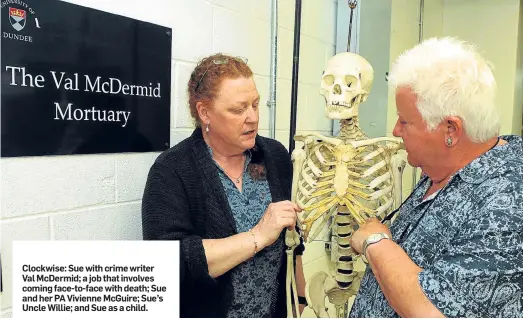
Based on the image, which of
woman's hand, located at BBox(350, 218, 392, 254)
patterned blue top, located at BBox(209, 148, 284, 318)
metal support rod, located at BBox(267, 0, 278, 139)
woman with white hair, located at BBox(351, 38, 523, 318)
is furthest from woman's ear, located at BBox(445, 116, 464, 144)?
metal support rod, located at BBox(267, 0, 278, 139)

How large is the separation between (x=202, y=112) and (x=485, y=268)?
0.82 metres

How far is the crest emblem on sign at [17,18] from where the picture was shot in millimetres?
1108

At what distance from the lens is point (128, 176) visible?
1.45m

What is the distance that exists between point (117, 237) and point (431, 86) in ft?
3.25

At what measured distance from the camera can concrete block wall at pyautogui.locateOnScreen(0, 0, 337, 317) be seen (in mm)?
1161

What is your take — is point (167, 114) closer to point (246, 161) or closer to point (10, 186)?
point (246, 161)

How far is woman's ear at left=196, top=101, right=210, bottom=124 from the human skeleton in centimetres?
27

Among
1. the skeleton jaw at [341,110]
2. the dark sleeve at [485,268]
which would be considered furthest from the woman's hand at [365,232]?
the skeleton jaw at [341,110]

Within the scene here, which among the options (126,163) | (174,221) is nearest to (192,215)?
(174,221)

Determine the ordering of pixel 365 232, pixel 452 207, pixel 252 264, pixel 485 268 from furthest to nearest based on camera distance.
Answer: pixel 252 264 → pixel 365 232 → pixel 452 207 → pixel 485 268

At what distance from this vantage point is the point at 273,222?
119 cm

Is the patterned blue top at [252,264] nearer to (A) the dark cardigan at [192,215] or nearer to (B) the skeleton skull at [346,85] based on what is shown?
(A) the dark cardigan at [192,215]

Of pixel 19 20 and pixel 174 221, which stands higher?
pixel 19 20

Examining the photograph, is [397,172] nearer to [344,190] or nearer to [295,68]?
[344,190]
